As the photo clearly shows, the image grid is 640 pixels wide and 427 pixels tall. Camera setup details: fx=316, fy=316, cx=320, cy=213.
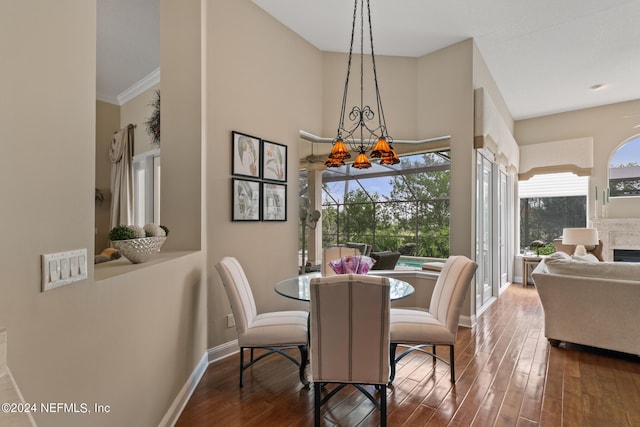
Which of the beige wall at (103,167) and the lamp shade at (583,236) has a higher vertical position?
the beige wall at (103,167)

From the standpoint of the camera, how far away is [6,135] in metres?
0.93

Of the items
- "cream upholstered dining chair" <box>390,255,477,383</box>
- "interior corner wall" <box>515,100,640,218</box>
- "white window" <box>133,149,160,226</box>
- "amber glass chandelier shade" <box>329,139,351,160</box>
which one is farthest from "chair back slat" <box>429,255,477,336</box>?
"interior corner wall" <box>515,100,640,218</box>

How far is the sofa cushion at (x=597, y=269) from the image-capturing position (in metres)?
2.87

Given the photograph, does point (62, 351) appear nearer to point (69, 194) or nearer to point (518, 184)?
point (69, 194)

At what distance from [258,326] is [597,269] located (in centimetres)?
315

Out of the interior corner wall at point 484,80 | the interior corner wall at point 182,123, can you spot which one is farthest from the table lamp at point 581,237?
the interior corner wall at point 182,123

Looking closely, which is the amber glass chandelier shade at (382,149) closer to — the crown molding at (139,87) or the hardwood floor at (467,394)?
the hardwood floor at (467,394)

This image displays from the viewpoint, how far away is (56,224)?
3.59 ft

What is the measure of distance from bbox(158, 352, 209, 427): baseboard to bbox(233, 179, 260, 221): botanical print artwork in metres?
1.26

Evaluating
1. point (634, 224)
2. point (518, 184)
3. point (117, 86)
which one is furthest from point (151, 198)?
point (634, 224)

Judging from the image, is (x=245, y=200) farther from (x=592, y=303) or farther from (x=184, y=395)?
(x=592, y=303)

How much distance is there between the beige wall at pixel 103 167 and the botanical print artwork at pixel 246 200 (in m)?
3.15

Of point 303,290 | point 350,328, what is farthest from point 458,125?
point 350,328

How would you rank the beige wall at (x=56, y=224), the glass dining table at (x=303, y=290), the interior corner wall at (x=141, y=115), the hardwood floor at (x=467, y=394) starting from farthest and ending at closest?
1. the interior corner wall at (x=141, y=115)
2. the glass dining table at (x=303, y=290)
3. the hardwood floor at (x=467, y=394)
4. the beige wall at (x=56, y=224)
